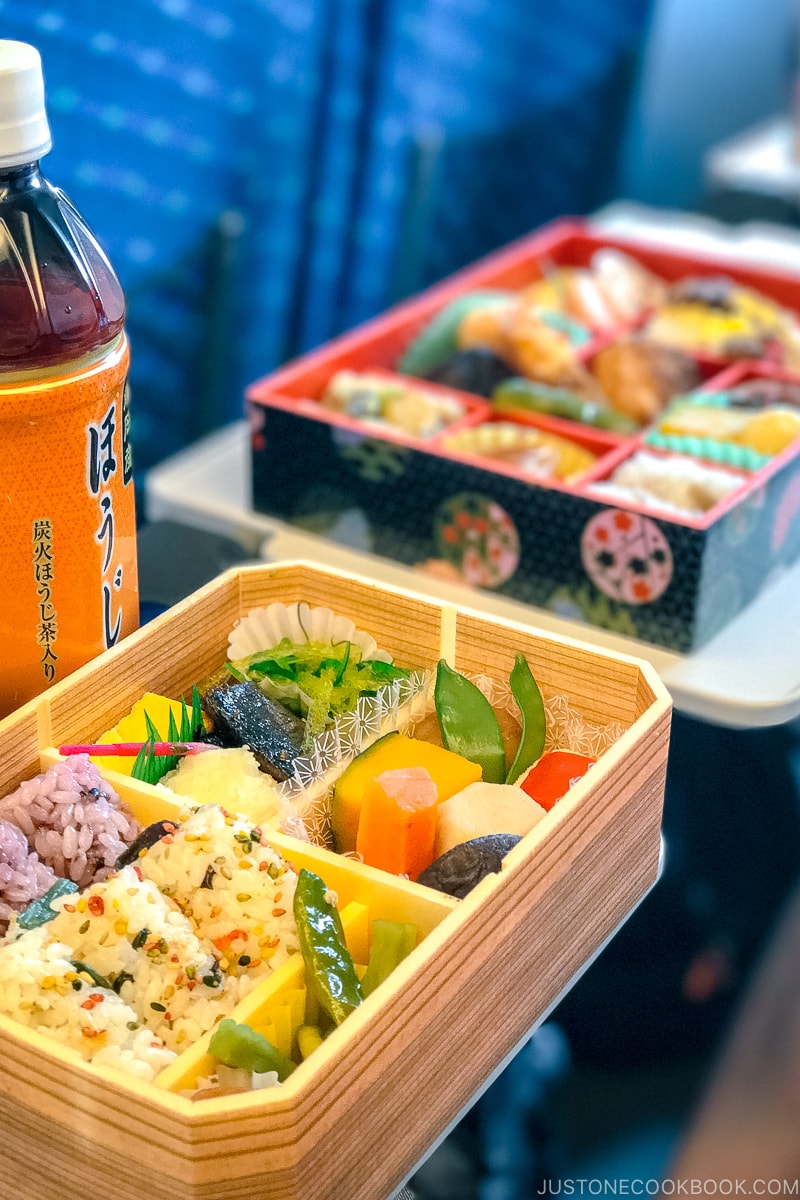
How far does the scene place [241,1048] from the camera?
0.72 meters

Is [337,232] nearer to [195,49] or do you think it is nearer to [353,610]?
[195,49]

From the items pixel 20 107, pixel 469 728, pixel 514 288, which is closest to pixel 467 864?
pixel 469 728

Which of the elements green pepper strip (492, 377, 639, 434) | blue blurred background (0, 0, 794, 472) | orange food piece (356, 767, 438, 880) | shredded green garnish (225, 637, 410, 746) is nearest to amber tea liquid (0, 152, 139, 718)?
shredded green garnish (225, 637, 410, 746)

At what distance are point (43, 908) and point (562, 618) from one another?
760 mm

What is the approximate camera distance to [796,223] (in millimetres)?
3127

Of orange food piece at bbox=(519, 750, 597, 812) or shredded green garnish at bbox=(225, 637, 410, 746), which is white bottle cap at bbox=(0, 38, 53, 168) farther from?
orange food piece at bbox=(519, 750, 597, 812)

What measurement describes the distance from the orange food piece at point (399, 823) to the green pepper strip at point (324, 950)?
0.10 m

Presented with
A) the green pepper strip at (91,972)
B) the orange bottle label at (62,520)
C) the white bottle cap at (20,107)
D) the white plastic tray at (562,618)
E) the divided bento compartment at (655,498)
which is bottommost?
the white plastic tray at (562,618)

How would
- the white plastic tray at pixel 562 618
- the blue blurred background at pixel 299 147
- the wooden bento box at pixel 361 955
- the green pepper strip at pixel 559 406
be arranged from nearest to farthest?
the wooden bento box at pixel 361 955
the white plastic tray at pixel 562 618
the green pepper strip at pixel 559 406
the blue blurred background at pixel 299 147

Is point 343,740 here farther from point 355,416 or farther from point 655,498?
point 355,416

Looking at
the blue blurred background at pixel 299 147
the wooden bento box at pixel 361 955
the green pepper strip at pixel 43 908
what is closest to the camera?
the wooden bento box at pixel 361 955

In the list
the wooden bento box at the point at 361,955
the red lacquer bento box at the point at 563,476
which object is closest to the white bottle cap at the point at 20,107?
the wooden bento box at the point at 361,955

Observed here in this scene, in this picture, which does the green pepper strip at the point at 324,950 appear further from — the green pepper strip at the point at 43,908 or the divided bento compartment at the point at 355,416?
the divided bento compartment at the point at 355,416

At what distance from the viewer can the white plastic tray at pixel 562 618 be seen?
4.23 ft
